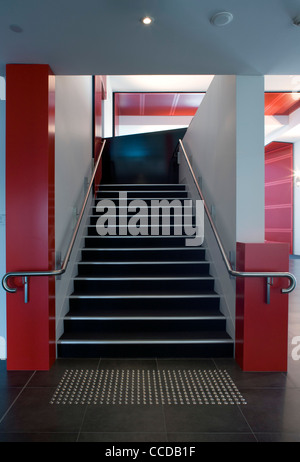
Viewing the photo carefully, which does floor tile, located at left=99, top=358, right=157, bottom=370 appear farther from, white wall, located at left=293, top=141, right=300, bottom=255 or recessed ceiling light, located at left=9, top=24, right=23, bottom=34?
white wall, located at left=293, top=141, right=300, bottom=255

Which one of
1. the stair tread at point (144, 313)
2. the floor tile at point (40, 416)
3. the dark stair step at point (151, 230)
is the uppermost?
the dark stair step at point (151, 230)

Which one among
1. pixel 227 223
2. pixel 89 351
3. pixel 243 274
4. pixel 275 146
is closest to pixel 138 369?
pixel 89 351

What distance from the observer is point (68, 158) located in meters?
3.38

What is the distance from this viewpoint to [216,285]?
334cm

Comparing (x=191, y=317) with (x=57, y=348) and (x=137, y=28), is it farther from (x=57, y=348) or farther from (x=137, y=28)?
(x=137, y=28)

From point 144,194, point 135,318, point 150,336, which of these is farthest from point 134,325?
point 144,194

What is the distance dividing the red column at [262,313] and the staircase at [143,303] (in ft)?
0.92

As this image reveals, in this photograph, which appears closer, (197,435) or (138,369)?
(197,435)

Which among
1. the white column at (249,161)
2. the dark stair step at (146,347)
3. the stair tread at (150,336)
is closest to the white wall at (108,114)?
the white column at (249,161)

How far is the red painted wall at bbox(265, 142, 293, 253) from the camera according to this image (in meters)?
10.3

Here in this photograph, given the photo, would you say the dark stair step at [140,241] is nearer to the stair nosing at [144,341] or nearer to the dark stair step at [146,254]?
the dark stair step at [146,254]

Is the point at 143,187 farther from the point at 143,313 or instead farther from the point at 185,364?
the point at 185,364

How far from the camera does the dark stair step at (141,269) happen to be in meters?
3.62

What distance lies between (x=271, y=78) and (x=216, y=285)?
401 cm
